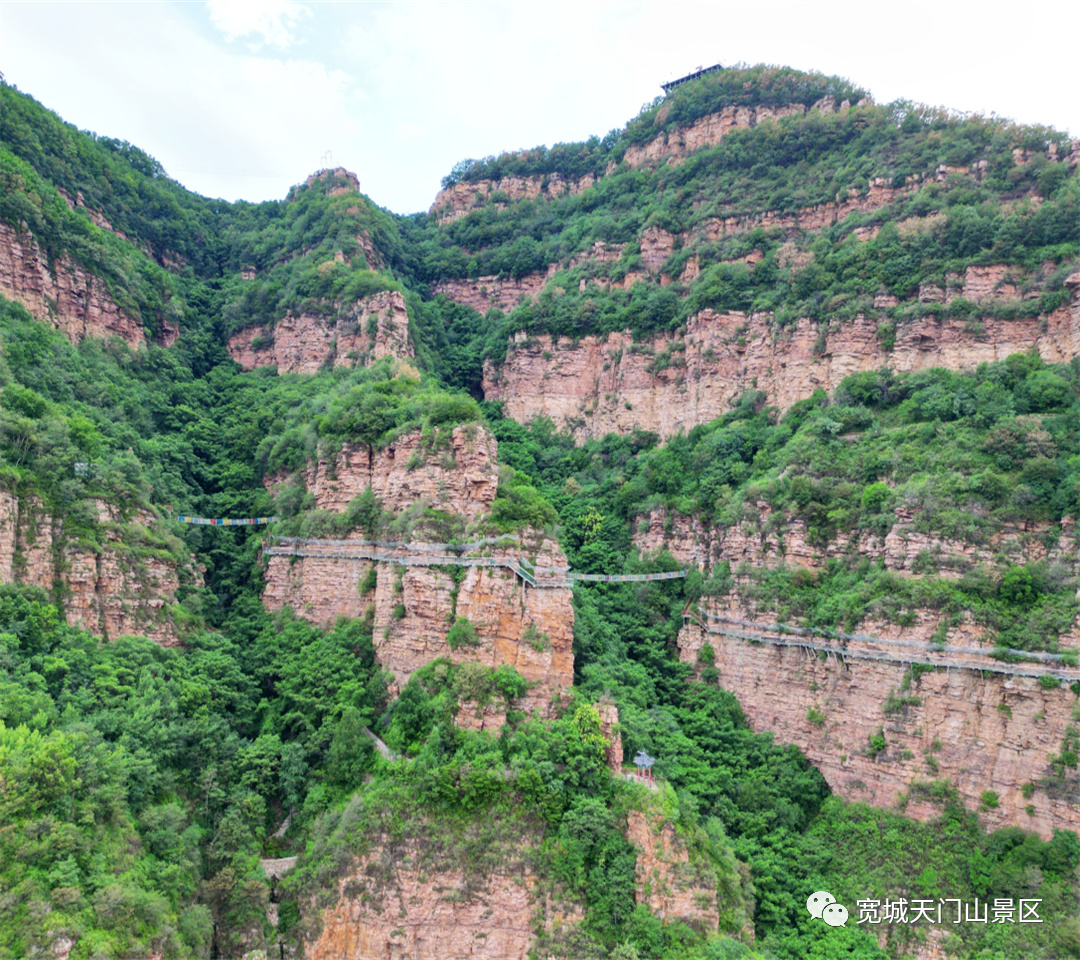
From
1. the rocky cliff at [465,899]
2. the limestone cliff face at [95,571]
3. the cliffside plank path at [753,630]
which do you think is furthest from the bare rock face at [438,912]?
the limestone cliff face at [95,571]

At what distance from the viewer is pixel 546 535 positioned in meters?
Answer: 33.0

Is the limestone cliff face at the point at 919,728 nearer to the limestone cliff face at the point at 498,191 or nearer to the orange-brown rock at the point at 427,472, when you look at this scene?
the orange-brown rock at the point at 427,472

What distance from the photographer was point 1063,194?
40.1 meters

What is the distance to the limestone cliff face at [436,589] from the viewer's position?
101ft

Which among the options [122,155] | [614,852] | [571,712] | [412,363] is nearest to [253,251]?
[122,155]

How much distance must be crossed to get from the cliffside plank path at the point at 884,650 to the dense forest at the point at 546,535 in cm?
75

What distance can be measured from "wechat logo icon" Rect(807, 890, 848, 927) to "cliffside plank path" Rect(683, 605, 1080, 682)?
1031 cm

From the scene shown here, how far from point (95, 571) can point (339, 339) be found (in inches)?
1088

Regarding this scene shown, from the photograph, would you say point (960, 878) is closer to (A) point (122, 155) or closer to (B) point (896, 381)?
(B) point (896, 381)

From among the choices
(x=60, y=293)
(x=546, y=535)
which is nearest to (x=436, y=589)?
(x=546, y=535)

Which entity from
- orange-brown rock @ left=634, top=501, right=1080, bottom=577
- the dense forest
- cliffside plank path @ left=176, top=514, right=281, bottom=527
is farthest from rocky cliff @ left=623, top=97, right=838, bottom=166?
cliffside plank path @ left=176, top=514, right=281, bottom=527

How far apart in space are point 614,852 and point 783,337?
114 feet

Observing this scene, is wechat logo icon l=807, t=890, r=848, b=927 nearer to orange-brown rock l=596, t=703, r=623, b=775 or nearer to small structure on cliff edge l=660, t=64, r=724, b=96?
orange-brown rock l=596, t=703, r=623, b=775

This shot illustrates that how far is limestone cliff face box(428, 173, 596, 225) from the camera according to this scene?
247 feet
